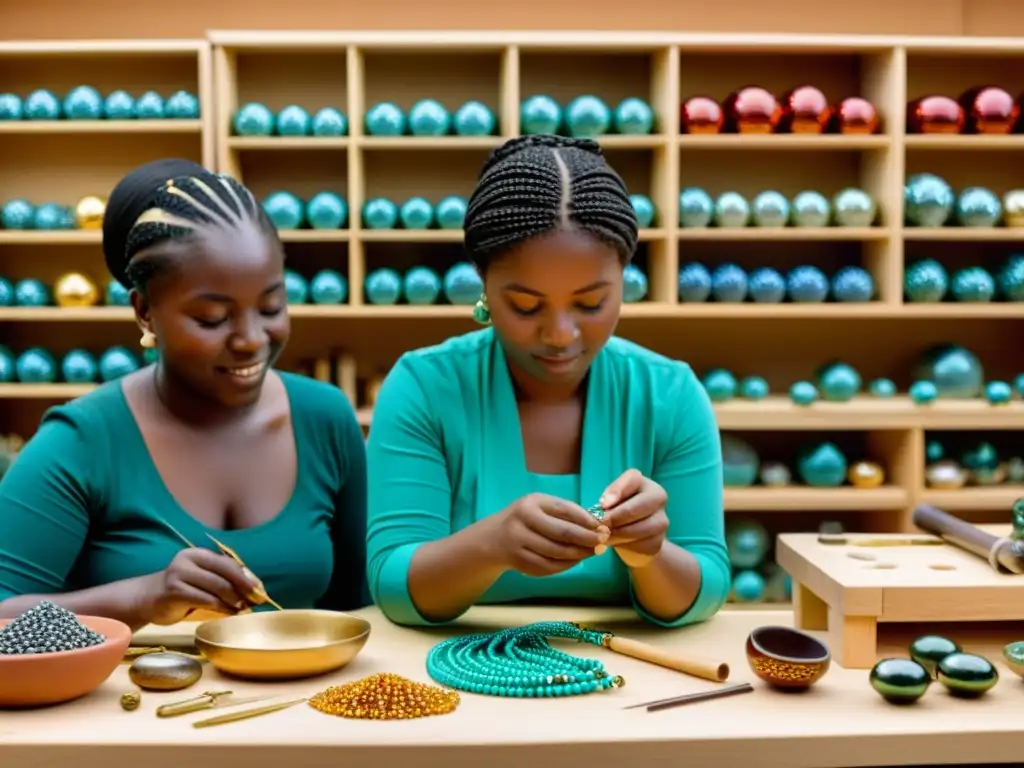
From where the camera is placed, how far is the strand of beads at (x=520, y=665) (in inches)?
43.4

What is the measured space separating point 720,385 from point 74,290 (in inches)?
81.5

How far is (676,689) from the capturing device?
1113 mm

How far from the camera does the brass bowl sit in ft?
3.67

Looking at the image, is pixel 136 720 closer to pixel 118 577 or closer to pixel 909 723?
pixel 118 577

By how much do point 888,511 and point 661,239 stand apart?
3.85 feet

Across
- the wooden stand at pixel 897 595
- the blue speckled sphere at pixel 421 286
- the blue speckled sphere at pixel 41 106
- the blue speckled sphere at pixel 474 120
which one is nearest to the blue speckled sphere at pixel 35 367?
the blue speckled sphere at pixel 41 106

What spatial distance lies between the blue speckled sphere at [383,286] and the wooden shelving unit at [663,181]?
4cm

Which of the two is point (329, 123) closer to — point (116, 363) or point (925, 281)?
point (116, 363)

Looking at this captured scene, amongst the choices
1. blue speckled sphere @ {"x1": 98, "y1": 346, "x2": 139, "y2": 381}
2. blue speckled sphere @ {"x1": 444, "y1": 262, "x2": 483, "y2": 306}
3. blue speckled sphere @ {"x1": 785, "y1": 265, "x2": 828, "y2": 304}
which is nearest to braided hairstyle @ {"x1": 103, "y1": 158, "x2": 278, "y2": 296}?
blue speckled sphere @ {"x1": 444, "y1": 262, "x2": 483, "y2": 306}

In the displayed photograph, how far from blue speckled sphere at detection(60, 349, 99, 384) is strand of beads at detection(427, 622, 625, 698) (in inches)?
99.6

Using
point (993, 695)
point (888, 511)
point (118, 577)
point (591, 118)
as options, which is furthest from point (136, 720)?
point (888, 511)

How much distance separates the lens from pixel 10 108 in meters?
3.49

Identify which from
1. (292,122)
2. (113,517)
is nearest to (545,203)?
(113,517)

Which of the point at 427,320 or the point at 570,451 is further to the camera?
the point at 427,320
